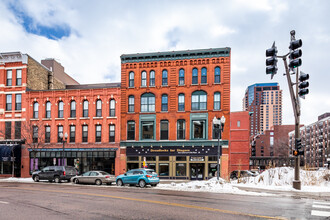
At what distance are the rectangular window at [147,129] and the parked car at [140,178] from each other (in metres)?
12.1

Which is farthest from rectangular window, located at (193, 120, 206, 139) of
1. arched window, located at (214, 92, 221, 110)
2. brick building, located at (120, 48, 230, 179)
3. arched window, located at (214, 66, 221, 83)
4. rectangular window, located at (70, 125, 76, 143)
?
rectangular window, located at (70, 125, 76, 143)

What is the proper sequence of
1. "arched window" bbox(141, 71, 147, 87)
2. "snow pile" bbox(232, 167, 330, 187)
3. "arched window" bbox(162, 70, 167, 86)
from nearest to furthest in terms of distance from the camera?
"snow pile" bbox(232, 167, 330, 187) < "arched window" bbox(162, 70, 167, 86) < "arched window" bbox(141, 71, 147, 87)

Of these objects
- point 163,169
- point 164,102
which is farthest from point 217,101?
point 163,169

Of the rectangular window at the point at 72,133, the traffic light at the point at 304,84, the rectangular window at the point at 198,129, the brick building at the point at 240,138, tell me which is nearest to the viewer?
the traffic light at the point at 304,84

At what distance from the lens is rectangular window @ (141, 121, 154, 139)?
38.1 m

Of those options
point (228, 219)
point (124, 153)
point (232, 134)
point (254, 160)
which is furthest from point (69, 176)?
point (254, 160)

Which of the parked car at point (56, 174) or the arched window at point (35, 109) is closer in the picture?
the parked car at point (56, 174)

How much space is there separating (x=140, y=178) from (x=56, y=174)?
1004cm

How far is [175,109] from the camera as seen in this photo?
37531mm

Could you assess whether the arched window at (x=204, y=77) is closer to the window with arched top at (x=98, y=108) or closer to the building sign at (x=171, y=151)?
the building sign at (x=171, y=151)

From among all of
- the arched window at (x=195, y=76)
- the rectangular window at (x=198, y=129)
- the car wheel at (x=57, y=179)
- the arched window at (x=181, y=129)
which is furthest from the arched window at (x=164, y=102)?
the car wheel at (x=57, y=179)

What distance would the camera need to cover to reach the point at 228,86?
3622 centimetres

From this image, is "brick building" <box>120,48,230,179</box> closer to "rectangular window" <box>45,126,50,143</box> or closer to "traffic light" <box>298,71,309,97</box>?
"rectangular window" <box>45,126,50,143</box>

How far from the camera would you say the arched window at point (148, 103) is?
38375mm
